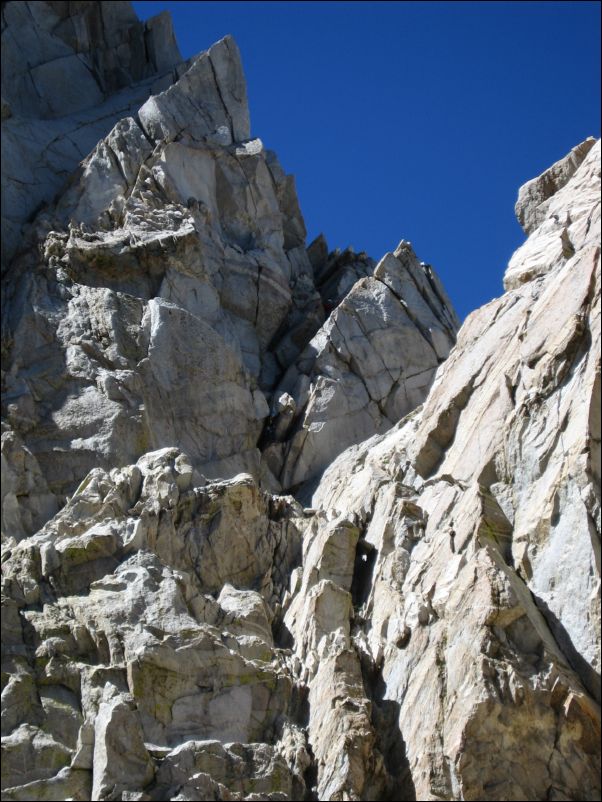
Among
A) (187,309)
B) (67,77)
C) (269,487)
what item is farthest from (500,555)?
(67,77)

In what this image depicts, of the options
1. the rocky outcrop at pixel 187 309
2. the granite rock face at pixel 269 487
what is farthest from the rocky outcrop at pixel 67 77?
the rocky outcrop at pixel 187 309

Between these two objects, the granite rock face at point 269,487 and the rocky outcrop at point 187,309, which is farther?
the rocky outcrop at point 187,309

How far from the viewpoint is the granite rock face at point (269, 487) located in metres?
42.6

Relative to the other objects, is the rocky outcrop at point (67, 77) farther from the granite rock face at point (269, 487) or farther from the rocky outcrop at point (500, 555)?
the rocky outcrop at point (500, 555)

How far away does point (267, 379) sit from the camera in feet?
228

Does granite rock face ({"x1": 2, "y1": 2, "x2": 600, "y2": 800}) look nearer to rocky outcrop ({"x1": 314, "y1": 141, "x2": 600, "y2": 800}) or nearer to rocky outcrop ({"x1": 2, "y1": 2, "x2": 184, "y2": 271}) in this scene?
rocky outcrop ({"x1": 314, "y1": 141, "x2": 600, "y2": 800})

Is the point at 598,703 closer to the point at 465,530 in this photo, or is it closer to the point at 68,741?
the point at 465,530

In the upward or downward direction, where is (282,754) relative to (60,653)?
downward

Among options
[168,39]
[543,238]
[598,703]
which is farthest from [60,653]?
[168,39]

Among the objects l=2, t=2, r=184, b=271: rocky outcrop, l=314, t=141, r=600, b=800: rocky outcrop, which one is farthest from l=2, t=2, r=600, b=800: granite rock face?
l=2, t=2, r=184, b=271: rocky outcrop

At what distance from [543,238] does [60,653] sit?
82.7 ft

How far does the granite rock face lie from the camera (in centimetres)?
4262

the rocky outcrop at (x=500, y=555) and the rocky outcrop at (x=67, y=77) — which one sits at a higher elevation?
the rocky outcrop at (x=67, y=77)

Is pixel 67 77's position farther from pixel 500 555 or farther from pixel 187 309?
pixel 500 555
